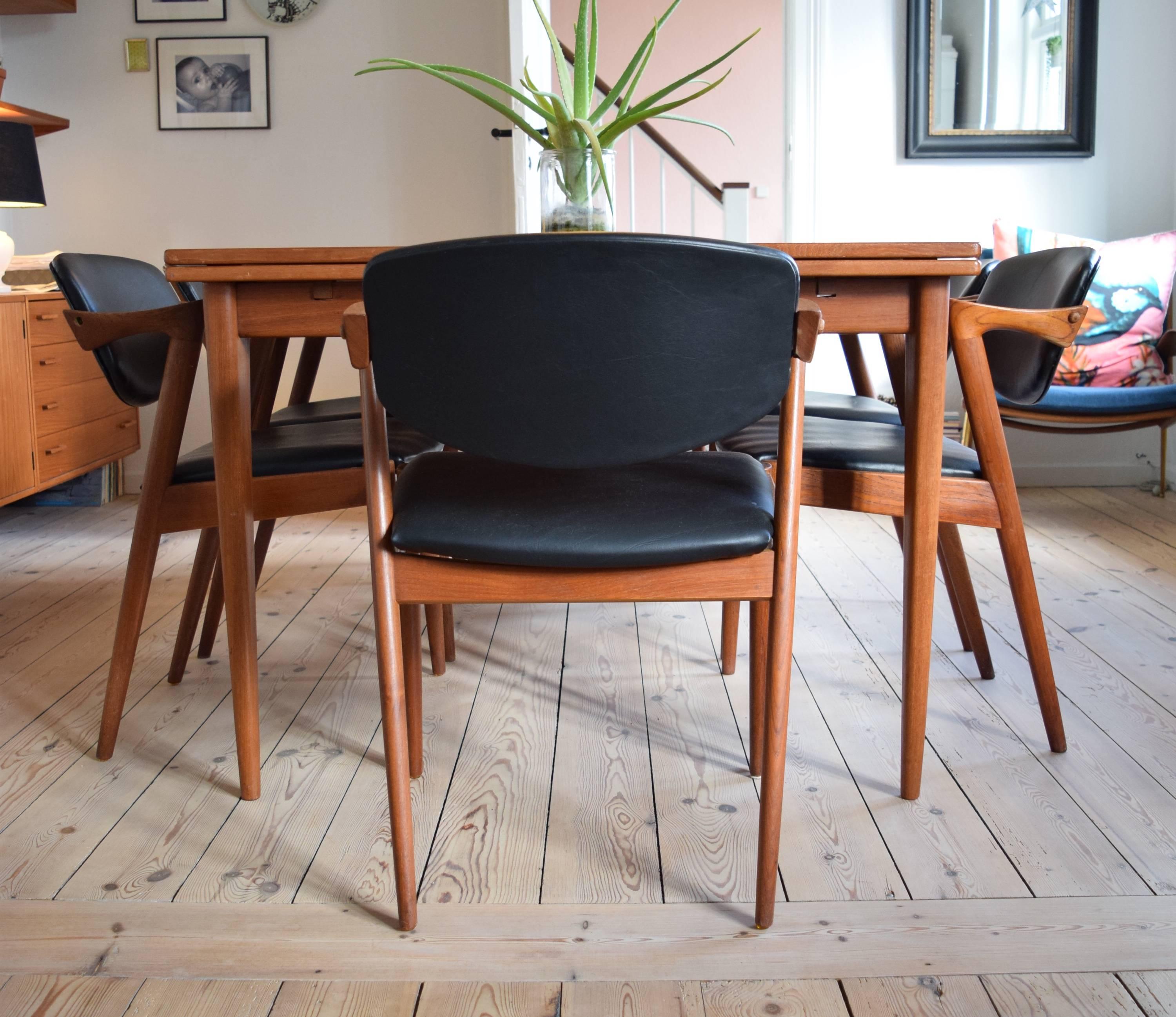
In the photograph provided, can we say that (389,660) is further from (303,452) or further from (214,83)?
(214,83)

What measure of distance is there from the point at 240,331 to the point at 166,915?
2.42 ft

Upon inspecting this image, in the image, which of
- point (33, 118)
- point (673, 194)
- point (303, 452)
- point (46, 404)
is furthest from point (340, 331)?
point (673, 194)

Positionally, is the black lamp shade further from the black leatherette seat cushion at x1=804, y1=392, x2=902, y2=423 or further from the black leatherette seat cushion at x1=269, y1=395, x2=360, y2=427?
the black leatherette seat cushion at x1=804, y1=392, x2=902, y2=423

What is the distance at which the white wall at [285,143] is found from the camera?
12.3 ft

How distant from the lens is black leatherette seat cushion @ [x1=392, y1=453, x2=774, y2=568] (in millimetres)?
1130

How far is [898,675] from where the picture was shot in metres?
1.93

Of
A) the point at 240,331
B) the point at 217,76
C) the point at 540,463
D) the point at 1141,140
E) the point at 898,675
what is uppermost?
the point at 217,76

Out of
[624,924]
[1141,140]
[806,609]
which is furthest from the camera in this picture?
[1141,140]

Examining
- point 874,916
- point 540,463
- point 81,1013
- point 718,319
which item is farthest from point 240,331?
point 874,916

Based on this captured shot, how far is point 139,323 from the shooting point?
1504mm

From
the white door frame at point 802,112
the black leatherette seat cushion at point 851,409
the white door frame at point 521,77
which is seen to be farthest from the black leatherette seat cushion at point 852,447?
the white door frame at point 802,112

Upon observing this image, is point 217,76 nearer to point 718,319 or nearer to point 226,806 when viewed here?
point 226,806

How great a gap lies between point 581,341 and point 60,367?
2.91m

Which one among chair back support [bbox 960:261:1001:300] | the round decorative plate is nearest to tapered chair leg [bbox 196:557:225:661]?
chair back support [bbox 960:261:1001:300]
